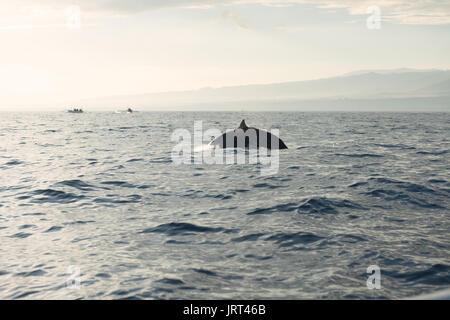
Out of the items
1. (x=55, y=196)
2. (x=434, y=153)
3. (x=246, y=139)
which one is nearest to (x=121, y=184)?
(x=55, y=196)

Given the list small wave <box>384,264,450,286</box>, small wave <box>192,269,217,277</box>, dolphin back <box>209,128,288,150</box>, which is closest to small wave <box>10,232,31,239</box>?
small wave <box>192,269,217,277</box>

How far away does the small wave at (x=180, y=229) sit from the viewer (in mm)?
9891

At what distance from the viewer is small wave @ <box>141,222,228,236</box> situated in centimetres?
989

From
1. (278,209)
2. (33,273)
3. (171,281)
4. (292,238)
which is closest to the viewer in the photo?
(171,281)

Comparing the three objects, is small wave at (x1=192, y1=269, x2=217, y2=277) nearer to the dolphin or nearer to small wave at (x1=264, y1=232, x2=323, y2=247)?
small wave at (x1=264, y1=232, x2=323, y2=247)

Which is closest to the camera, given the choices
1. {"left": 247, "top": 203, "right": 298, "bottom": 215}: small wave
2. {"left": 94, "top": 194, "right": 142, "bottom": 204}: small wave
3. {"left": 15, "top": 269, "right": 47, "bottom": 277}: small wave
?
{"left": 15, "top": 269, "right": 47, "bottom": 277}: small wave

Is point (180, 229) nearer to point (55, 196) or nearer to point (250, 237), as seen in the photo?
point (250, 237)

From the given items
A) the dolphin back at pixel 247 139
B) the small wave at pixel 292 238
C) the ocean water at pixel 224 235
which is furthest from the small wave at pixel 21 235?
the dolphin back at pixel 247 139

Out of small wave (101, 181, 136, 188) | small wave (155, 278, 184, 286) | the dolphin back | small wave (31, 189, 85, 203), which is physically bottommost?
small wave (31, 189, 85, 203)

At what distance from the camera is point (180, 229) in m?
10.2

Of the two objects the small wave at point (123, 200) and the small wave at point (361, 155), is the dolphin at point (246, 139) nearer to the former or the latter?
the small wave at point (361, 155)

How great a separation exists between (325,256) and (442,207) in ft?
21.0
